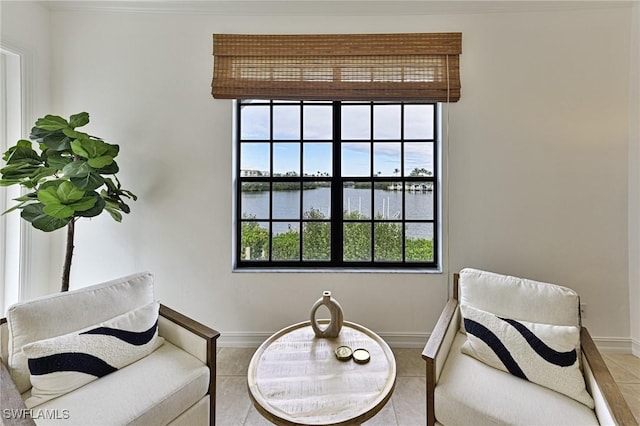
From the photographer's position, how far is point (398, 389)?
1.89 meters

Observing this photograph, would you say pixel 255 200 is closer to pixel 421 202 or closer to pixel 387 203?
pixel 387 203

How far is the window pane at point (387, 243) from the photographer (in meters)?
2.54

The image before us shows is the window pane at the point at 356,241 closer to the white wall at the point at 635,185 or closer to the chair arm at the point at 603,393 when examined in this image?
the chair arm at the point at 603,393

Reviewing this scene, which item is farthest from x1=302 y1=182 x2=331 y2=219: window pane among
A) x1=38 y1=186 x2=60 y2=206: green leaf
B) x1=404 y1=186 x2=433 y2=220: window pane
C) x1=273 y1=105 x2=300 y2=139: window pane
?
x1=38 y1=186 x2=60 y2=206: green leaf

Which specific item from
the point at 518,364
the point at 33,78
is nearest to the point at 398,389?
the point at 518,364

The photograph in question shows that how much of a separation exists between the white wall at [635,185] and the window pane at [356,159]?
203 centimetres

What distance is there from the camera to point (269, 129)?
2562mm

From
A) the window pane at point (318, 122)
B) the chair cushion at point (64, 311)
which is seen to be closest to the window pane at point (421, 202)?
the window pane at point (318, 122)

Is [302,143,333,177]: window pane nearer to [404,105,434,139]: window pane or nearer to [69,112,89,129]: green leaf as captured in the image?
[404,105,434,139]: window pane

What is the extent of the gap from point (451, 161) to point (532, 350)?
4.79ft

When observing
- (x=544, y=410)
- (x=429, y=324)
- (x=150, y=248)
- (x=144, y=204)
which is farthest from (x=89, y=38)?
(x=544, y=410)

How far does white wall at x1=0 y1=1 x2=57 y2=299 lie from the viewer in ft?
7.13

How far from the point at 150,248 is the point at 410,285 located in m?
2.23

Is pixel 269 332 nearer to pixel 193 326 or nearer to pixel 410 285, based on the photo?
pixel 193 326
